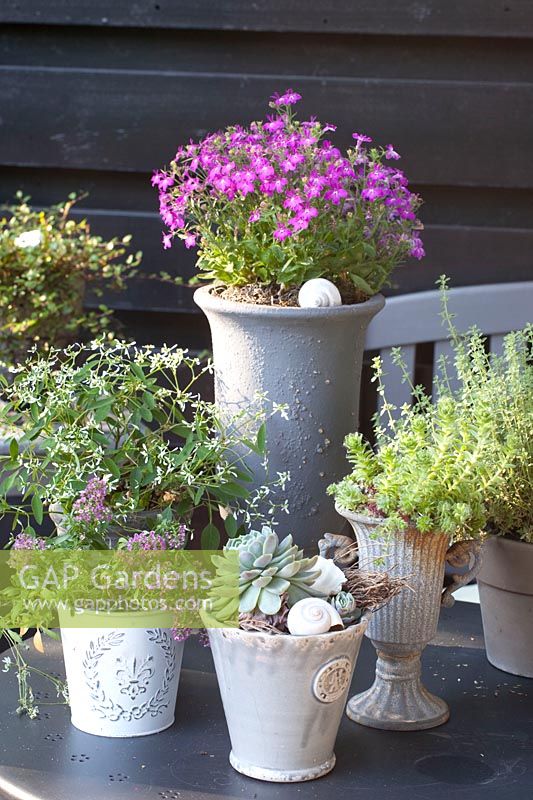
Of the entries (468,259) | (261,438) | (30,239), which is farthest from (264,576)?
(468,259)

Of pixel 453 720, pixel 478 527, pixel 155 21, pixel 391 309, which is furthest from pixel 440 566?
pixel 155 21

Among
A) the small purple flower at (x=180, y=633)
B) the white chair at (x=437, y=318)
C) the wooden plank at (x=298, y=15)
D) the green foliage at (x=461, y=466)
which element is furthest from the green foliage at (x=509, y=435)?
the wooden plank at (x=298, y=15)

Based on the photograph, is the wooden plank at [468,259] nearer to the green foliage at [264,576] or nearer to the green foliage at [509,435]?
the green foliage at [509,435]

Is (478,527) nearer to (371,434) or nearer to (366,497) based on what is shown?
(366,497)

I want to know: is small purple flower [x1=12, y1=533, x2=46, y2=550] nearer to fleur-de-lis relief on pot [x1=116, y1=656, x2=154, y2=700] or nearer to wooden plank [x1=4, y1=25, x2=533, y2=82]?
fleur-de-lis relief on pot [x1=116, y1=656, x2=154, y2=700]

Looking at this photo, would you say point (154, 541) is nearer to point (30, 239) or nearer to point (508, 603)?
point (508, 603)

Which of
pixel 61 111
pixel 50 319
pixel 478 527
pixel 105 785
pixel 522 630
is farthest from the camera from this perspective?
pixel 61 111

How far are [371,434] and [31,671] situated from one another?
4.61ft

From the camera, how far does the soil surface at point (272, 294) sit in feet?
4.36

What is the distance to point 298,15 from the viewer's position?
2.37 metres

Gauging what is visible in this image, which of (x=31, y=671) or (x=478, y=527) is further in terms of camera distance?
(x=31, y=671)

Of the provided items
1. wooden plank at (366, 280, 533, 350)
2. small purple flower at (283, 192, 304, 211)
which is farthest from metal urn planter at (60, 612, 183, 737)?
wooden plank at (366, 280, 533, 350)

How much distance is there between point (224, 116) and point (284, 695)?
1712 mm

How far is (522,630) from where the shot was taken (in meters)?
1.25
